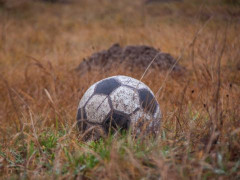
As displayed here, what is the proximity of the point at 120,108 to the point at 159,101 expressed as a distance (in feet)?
4.31

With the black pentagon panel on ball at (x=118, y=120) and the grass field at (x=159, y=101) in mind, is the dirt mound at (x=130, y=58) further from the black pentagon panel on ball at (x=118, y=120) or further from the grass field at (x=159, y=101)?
the black pentagon panel on ball at (x=118, y=120)

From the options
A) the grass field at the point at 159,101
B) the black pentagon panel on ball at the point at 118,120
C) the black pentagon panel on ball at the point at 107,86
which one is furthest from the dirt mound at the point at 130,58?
the black pentagon panel on ball at the point at 118,120

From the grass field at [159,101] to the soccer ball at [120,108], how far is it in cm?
14

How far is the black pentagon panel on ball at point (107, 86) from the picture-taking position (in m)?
2.57

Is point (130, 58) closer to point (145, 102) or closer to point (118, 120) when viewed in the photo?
point (145, 102)

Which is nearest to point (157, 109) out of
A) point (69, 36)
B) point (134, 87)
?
point (134, 87)

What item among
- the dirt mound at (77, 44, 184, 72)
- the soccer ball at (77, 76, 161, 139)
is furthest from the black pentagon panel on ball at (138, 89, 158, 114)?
the dirt mound at (77, 44, 184, 72)

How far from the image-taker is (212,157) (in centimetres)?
187

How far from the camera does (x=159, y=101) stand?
3.67 m

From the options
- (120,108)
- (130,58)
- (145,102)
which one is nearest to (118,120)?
(120,108)

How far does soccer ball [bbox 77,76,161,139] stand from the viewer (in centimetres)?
243

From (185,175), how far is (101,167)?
1.79 ft

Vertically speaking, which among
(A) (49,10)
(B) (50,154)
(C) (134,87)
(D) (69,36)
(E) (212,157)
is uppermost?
(A) (49,10)

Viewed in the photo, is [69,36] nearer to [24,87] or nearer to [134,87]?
[24,87]
